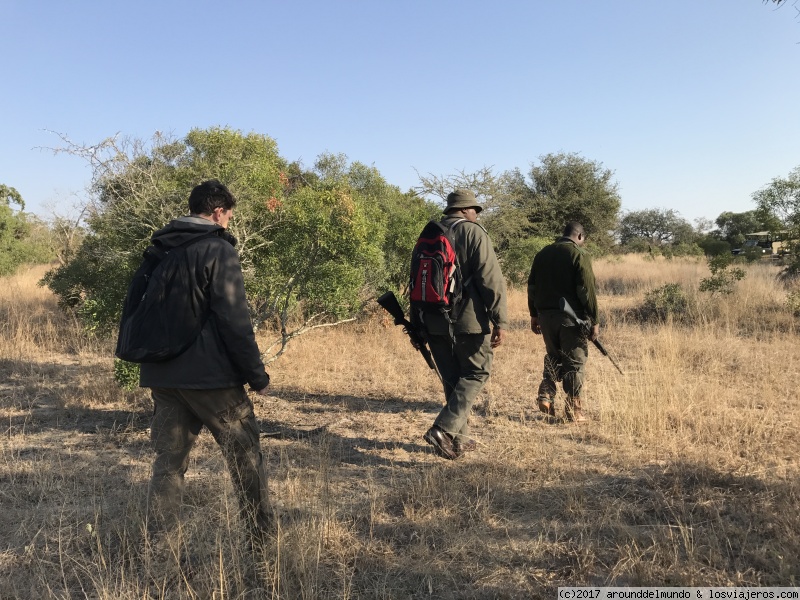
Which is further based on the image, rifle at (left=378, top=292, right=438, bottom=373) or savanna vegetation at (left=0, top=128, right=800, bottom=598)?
rifle at (left=378, top=292, right=438, bottom=373)

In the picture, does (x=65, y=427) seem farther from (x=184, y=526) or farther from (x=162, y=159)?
(x=184, y=526)

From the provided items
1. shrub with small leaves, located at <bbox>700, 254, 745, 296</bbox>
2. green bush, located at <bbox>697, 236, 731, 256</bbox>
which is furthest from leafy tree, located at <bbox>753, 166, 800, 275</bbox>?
green bush, located at <bbox>697, 236, 731, 256</bbox>

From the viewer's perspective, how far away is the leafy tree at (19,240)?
702 inches

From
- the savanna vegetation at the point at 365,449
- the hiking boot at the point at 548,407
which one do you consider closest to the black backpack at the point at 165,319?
the savanna vegetation at the point at 365,449

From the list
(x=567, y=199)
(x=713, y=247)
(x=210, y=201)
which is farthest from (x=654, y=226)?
(x=210, y=201)

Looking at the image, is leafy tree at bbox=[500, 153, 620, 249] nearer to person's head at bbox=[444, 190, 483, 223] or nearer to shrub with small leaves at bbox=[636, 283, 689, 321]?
shrub with small leaves at bbox=[636, 283, 689, 321]

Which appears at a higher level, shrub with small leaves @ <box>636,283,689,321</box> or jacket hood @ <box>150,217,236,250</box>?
jacket hood @ <box>150,217,236,250</box>

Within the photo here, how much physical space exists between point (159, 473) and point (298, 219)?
3.25 meters

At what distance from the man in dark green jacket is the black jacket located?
318cm

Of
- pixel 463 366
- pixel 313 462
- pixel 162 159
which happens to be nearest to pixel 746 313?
pixel 463 366

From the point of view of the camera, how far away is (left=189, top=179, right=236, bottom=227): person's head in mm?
2863

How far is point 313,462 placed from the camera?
4.07m

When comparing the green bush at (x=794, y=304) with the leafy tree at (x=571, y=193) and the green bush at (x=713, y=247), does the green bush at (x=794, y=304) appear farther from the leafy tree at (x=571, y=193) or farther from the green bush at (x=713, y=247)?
the green bush at (x=713, y=247)

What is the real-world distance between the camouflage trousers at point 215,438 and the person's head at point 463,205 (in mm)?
2363
